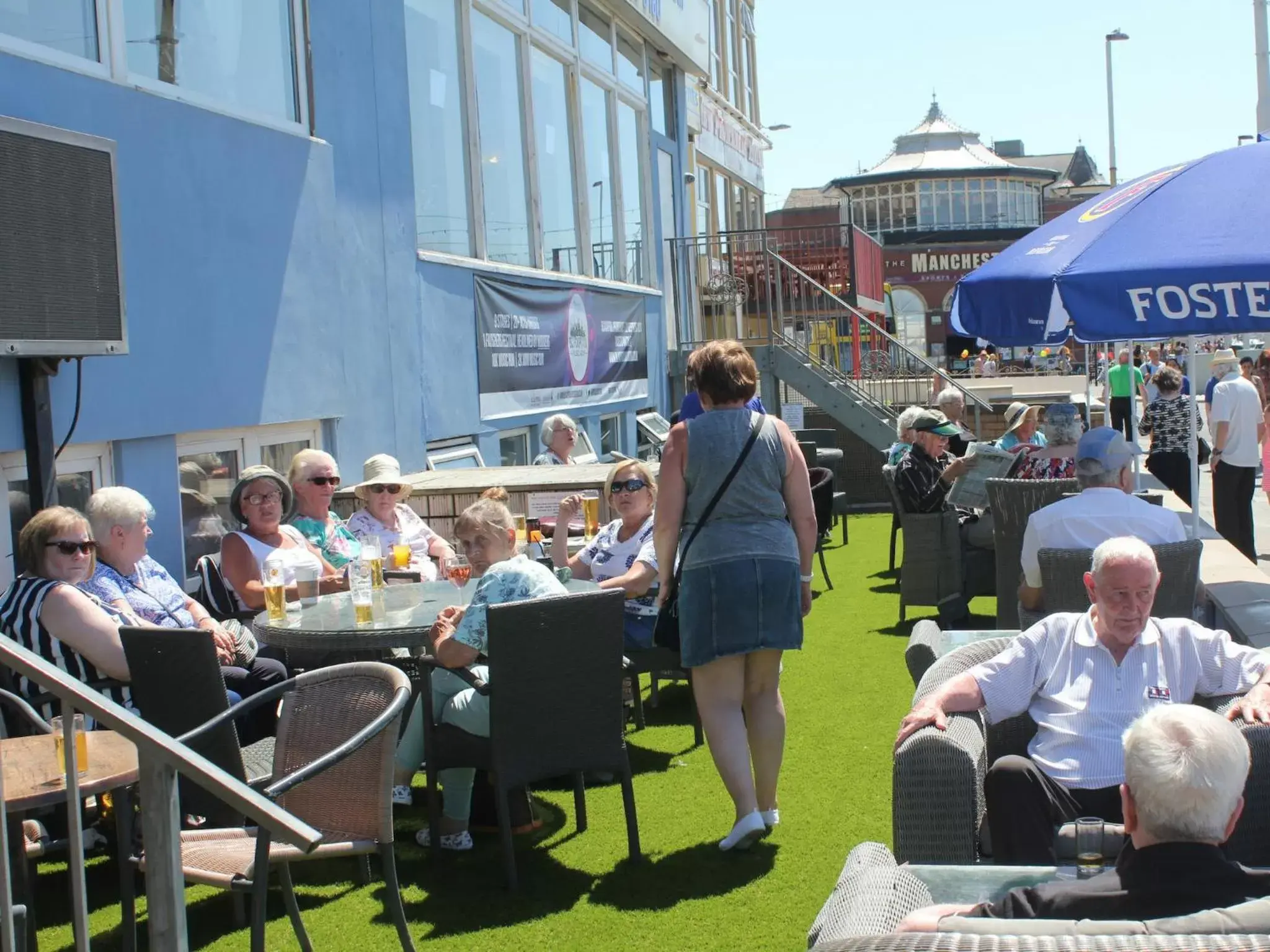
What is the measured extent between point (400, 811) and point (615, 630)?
1475mm

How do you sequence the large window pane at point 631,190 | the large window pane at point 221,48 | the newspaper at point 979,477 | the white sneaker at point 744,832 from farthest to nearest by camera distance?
the large window pane at point 631,190 → the newspaper at point 979,477 → the large window pane at point 221,48 → the white sneaker at point 744,832

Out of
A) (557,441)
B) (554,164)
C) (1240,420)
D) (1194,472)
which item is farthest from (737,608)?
(554,164)

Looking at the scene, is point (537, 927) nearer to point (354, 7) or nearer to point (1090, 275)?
point (1090, 275)

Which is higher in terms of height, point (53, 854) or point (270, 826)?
point (270, 826)

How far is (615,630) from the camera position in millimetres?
4516

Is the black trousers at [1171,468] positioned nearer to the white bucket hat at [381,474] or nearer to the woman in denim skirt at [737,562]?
the white bucket hat at [381,474]

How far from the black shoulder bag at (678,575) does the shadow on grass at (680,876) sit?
29.0 inches

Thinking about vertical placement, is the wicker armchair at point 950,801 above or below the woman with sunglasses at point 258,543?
below

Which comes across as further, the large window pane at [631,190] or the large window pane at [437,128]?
the large window pane at [631,190]

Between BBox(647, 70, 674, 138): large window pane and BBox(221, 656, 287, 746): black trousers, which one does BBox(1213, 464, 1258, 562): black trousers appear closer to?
BBox(221, 656, 287, 746): black trousers

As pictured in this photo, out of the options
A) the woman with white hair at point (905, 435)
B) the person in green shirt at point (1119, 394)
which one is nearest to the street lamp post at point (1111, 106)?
the person in green shirt at point (1119, 394)

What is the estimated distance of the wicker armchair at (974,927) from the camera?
1909 millimetres

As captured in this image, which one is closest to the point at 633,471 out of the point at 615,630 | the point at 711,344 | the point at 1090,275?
the point at 711,344

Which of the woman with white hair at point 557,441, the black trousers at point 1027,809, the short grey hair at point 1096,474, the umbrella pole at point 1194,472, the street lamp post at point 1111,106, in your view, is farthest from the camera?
the street lamp post at point 1111,106
